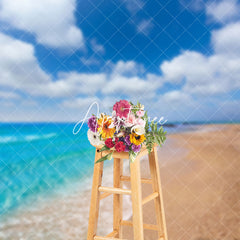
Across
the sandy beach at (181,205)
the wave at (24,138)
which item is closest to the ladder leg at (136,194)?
the sandy beach at (181,205)

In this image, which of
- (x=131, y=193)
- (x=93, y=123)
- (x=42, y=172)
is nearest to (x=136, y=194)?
(x=131, y=193)

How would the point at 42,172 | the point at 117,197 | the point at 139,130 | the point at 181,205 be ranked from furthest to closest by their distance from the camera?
1. the point at 42,172
2. the point at 181,205
3. the point at 117,197
4. the point at 139,130

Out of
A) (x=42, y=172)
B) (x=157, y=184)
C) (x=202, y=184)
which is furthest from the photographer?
(x=42, y=172)

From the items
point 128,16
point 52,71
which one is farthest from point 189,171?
point 52,71

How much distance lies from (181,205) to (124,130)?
176cm

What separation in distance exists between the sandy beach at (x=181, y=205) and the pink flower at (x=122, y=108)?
1.43m

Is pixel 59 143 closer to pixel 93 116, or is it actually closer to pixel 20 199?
pixel 20 199

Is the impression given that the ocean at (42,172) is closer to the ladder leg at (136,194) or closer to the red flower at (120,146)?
the ladder leg at (136,194)

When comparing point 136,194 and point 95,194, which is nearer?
point 136,194

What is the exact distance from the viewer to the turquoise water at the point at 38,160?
3836mm

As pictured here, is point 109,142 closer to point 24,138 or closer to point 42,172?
point 42,172

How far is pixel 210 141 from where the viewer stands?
4531 millimetres

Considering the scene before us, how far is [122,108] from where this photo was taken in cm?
169

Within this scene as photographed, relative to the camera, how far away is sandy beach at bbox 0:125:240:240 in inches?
112
